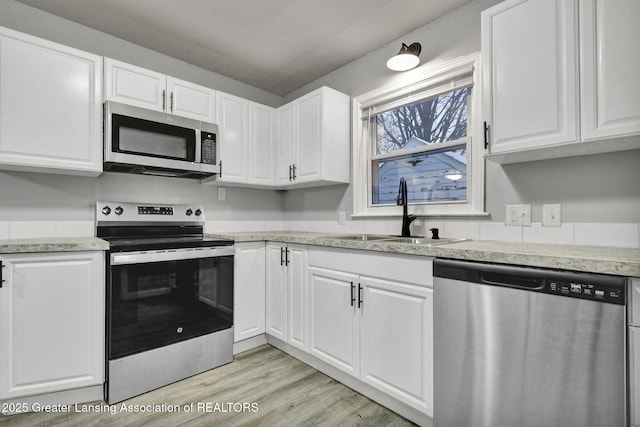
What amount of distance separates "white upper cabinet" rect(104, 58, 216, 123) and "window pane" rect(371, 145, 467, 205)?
1525mm

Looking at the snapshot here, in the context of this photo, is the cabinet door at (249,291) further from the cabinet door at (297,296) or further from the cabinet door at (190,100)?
the cabinet door at (190,100)

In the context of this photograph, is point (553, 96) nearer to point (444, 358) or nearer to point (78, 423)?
point (444, 358)

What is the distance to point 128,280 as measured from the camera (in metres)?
1.87

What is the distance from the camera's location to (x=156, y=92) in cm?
235

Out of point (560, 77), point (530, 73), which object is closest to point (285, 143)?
point (530, 73)

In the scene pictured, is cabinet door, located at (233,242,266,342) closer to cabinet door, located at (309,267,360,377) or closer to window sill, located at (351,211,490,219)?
cabinet door, located at (309,267,360,377)

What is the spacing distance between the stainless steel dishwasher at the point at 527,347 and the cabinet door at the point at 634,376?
0.03m

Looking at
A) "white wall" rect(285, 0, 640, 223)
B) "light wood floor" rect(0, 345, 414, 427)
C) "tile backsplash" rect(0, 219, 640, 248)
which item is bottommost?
"light wood floor" rect(0, 345, 414, 427)

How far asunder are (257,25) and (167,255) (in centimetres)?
178

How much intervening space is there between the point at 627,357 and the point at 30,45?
10.4 ft

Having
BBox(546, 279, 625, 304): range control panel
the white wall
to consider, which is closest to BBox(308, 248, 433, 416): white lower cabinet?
BBox(546, 279, 625, 304): range control panel

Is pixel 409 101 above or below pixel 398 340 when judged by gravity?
above

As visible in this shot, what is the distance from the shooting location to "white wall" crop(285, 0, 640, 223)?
1520 mm

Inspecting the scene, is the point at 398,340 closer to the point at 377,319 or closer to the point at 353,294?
the point at 377,319
